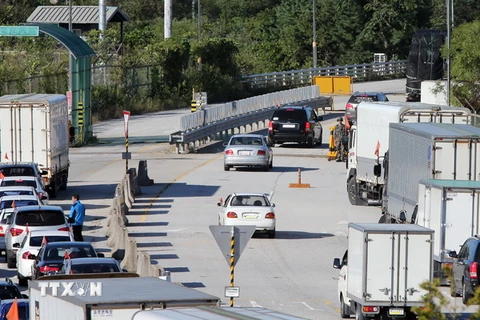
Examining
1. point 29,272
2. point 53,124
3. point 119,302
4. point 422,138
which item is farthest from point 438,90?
point 119,302

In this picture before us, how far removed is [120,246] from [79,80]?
88.0ft

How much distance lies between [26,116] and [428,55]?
35.9m

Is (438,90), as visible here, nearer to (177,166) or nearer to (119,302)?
(177,166)

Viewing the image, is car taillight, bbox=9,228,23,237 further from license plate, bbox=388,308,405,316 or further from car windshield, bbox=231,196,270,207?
license plate, bbox=388,308,405,316

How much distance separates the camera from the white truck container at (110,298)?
38.4ft

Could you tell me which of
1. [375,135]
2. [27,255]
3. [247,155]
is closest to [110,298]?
[27,255]

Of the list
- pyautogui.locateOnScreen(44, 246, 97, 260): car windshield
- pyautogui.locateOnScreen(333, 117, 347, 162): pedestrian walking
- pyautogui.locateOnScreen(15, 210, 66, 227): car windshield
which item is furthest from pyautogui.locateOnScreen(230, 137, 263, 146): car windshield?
pyautogui.locateOnScreen(44, 246, 97, 260): car windshield

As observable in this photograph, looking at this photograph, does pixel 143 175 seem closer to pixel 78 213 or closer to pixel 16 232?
pixel 78 213

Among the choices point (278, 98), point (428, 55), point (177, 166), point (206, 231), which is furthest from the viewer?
point (428, 55)

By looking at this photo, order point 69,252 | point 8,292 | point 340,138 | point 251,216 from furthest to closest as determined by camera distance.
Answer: point 340,138 < point 251,216 < point 69,252 < point 8,292

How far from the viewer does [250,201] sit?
31.8 m

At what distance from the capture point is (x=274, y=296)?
2339 cm

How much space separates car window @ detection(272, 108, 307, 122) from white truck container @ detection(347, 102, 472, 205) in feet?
45.0

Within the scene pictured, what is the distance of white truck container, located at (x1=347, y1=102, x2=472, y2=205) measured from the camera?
3372cm
